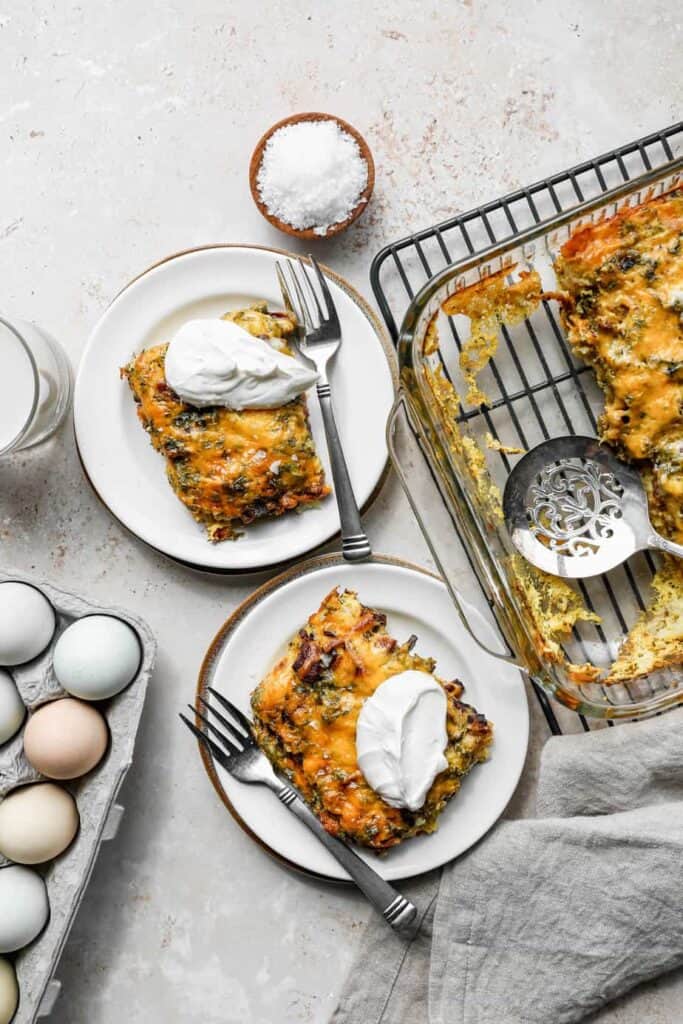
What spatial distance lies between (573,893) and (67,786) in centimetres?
115

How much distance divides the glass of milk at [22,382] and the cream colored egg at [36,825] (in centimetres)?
76

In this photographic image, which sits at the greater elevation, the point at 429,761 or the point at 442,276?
the point at 442,276

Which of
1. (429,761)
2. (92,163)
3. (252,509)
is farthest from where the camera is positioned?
(92,163)

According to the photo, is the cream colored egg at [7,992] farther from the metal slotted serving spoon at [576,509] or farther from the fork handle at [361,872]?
the metal slotted serving spoon at [576,509]

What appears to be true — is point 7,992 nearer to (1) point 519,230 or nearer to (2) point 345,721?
(2) point 345,721

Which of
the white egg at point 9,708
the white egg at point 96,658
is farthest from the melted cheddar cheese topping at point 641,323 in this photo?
the white egg at point 9,708

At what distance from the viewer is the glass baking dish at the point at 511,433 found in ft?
6.54

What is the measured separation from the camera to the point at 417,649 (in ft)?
7.28

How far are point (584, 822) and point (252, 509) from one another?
101 cm

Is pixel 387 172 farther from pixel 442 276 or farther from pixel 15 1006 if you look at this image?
pixel 15 1006

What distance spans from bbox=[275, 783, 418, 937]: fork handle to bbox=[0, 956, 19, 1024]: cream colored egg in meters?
0.70

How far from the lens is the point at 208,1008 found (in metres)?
2.28

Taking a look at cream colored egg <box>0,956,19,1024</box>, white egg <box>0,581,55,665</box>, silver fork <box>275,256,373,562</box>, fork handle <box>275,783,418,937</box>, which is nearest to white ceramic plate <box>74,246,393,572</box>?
silver fork <box>275,256,373,562</box>

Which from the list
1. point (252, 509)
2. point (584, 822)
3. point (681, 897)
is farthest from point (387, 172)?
point (681, 897)
